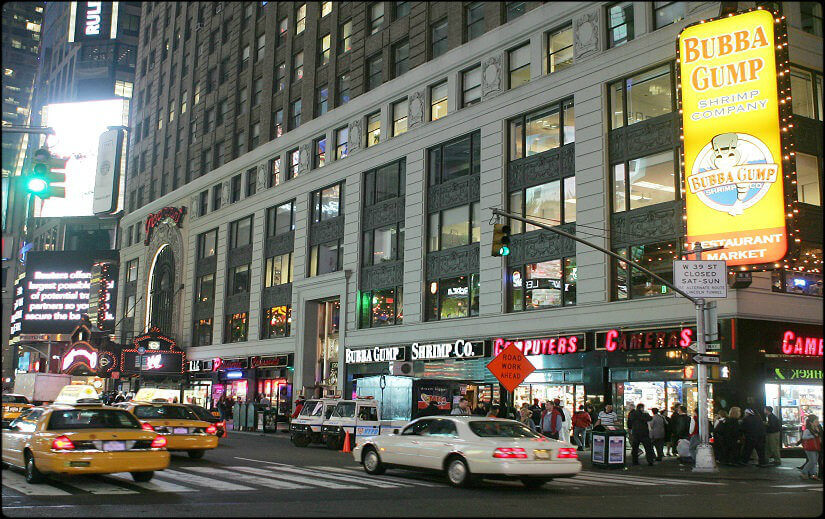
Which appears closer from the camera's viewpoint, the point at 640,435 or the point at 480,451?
the point at 480,451

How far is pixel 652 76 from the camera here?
28859mm

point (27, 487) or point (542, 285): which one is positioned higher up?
point (542, 285)

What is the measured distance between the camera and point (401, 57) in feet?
138

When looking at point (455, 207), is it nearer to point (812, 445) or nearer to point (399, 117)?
point (399, 117)

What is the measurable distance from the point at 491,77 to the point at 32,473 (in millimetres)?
25875

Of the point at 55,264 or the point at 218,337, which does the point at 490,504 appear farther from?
the point at 55,264

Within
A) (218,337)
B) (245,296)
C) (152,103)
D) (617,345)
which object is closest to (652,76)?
(617,345)

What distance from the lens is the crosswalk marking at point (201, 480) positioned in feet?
49.3

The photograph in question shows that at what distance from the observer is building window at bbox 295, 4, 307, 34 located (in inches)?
2010

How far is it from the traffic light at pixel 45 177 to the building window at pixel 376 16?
31.2 meters

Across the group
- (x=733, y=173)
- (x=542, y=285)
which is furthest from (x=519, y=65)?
(x=733, y=173)

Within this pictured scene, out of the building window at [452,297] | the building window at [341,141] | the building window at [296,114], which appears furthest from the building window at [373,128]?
the building window at [452,297]

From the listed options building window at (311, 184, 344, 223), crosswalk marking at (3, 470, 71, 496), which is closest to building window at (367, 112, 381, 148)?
building window at (311, 184, 344, 223)

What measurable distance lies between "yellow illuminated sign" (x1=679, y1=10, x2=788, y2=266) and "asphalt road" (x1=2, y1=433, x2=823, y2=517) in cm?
763
